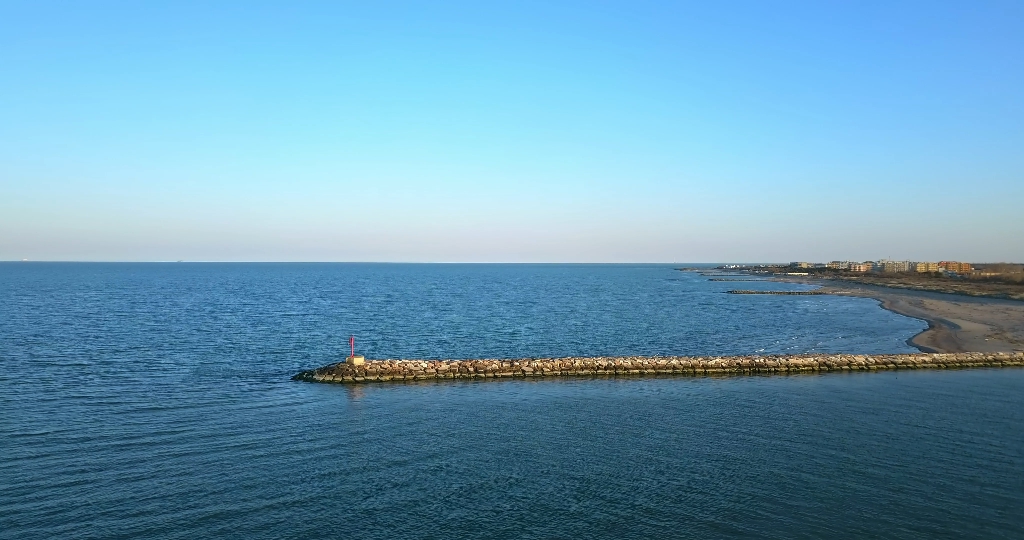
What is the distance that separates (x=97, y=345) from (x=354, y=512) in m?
50.3

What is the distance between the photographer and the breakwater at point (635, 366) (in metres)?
47.9

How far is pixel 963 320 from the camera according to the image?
89.1 m

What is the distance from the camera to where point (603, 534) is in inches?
853

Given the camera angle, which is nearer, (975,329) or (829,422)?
(829,422)

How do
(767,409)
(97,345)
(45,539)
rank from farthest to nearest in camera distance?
(97,345)
(767,409)
(45,539)

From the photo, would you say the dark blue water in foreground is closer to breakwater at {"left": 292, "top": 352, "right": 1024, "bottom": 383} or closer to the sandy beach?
breakwater at {"left": 292, "top": 352, "right": 1024, "bottom": 383}

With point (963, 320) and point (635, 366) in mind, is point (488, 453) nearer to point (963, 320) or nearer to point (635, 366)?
point (635, 366)

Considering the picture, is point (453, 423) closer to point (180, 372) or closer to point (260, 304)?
point (180, 372)

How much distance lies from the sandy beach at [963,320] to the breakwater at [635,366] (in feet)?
31.6

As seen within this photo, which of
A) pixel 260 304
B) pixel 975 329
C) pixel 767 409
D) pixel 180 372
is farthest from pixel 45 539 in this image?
pixel 260 304

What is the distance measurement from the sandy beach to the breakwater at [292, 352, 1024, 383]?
379 inches

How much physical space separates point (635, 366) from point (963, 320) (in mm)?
Result: 63183

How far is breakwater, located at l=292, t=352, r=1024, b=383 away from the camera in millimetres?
47938

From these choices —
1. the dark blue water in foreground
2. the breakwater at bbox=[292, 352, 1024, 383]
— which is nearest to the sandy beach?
the breakwater at bbox=[292, 352, 1024, 383]
